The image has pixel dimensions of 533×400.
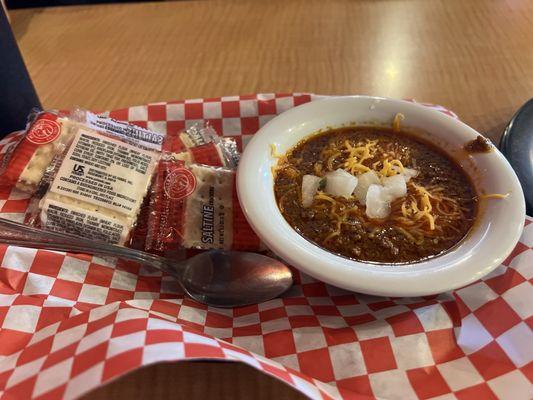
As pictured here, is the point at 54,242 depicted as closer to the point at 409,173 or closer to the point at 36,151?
the point at 36,151

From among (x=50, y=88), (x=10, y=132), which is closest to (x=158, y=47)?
(x=50, y=88)

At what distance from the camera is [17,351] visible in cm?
108

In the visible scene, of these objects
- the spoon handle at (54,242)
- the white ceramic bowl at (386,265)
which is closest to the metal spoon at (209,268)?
the spoon handle at (54,242)

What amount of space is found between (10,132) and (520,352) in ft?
5.88

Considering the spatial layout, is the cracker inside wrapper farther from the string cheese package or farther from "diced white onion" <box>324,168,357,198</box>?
"diced white onion" <box>324,168,357,198</box>

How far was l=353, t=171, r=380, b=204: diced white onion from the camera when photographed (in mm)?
1379

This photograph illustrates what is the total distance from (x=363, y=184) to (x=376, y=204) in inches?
3.1

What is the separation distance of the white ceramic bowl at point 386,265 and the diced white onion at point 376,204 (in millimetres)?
194

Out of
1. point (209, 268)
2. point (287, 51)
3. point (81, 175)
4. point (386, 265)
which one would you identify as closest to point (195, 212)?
point (209, 268)

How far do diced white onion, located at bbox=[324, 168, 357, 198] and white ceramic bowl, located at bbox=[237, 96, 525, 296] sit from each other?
177 mm

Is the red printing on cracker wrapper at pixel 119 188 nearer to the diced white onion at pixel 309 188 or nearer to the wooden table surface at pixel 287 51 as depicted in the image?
the diced white onion at pixel 309 188

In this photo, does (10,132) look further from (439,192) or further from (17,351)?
(439,192)

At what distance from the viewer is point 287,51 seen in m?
2.40

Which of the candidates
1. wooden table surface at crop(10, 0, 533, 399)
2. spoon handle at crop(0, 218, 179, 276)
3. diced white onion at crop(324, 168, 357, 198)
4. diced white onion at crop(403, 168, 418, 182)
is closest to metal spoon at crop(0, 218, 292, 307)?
spoon handle at crop(0, 218, 179, 276)
